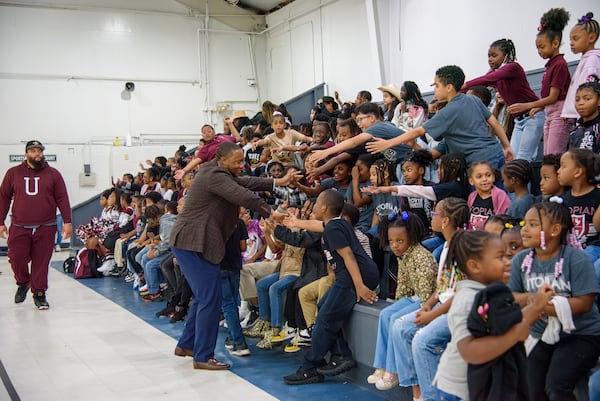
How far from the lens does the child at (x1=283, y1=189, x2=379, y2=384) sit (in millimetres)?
4547

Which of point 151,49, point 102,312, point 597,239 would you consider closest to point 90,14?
point 151,49

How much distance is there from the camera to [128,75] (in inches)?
642

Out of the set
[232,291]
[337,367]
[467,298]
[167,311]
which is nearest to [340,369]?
[337,367]

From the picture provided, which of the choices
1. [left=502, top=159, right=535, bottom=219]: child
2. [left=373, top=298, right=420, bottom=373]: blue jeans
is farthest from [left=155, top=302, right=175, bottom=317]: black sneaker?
[left=502, top=159, right=535, bottom=219]: child

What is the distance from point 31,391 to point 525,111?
4.39 metres

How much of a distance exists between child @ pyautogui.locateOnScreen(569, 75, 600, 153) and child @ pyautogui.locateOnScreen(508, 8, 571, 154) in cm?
45

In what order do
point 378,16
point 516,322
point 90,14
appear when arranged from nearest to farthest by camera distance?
point 516,322 < point 378,16 < point 90,14

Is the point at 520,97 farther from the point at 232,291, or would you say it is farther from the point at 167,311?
the point at 167,311

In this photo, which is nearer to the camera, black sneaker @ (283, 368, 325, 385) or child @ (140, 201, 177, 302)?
black sneaker @ (283, 368, 325, 385)

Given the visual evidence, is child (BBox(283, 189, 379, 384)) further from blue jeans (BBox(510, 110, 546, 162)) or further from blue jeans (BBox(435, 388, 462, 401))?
blue jeans (BBox(510, 110, 546, 162))

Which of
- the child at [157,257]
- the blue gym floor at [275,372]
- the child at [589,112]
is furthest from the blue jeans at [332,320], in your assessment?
the child at [157,257]

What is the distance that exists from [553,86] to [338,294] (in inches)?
92.9

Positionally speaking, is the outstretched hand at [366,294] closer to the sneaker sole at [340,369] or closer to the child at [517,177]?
the sneaker sole at [340,369]

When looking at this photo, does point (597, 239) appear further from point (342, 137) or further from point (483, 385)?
point (342, 137)
